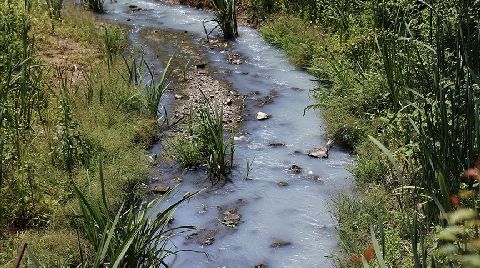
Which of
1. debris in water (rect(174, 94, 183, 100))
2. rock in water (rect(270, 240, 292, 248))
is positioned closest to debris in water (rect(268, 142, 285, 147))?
debris in water (rect(174, 94, 183, 100))

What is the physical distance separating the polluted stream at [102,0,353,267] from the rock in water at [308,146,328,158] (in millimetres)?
55

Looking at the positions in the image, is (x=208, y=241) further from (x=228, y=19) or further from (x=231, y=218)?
(x=228, y=19)

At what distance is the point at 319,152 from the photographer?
6121mm

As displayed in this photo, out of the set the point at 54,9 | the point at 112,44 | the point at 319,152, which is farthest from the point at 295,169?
the point at 54,9

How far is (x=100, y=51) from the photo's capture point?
873cm

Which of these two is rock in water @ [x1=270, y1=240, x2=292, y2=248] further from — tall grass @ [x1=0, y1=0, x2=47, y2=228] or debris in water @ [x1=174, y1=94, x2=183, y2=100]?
debris in water @ [x1=174, y1=94, x2=183, y2=100]

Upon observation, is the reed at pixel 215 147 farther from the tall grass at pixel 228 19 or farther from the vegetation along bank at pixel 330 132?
the tall grass at pixel 228 19

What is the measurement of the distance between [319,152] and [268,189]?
31.0 inches

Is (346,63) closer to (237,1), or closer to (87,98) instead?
→ (87,98)

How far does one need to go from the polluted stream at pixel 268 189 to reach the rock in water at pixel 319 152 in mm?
55

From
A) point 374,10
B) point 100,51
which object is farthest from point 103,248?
point 100,51

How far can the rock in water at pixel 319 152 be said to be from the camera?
607 centimetres

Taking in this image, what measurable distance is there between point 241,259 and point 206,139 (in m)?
1.61

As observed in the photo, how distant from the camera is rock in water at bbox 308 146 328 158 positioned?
19.9 ft
